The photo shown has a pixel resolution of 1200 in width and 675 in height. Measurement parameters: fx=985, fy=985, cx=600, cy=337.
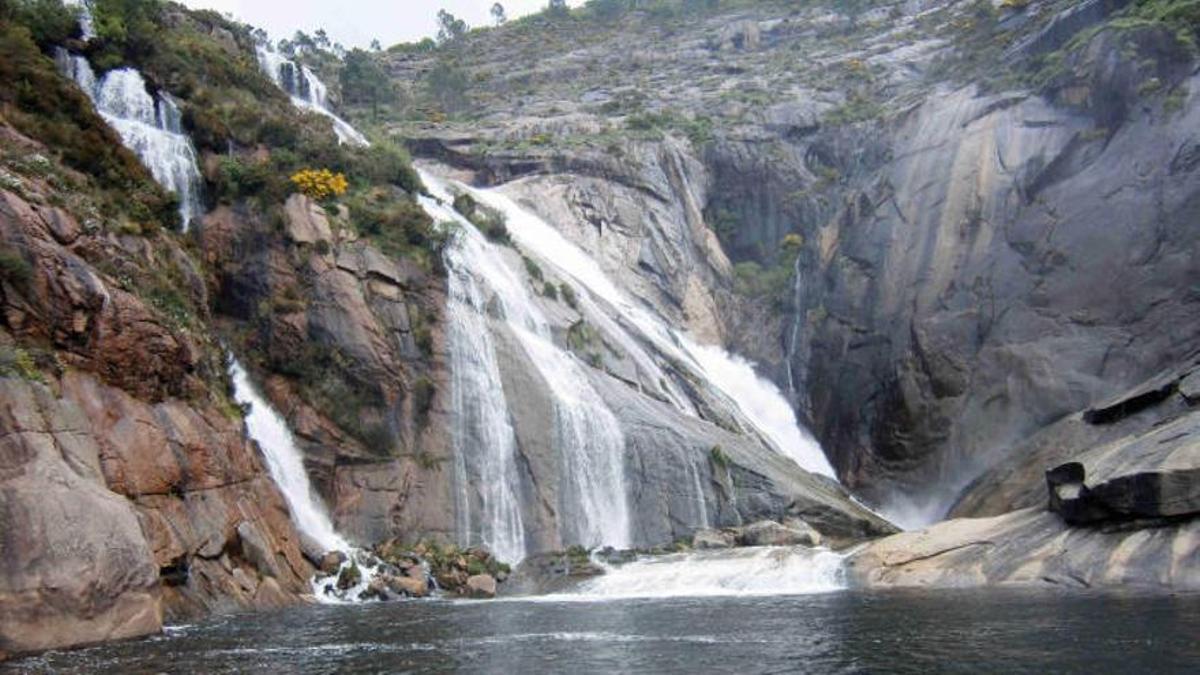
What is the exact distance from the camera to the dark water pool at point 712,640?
52.3 ft

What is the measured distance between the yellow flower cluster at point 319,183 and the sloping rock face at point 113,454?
26.7ft

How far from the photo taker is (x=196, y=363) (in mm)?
27781

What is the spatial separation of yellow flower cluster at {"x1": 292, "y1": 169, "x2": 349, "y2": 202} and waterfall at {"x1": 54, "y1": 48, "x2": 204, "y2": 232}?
3773 millimetres

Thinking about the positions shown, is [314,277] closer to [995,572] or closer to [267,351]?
[267,351]

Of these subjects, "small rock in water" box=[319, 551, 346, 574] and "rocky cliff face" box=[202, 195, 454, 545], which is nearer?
"small rock in water" box=[319, 551, 346, 574]

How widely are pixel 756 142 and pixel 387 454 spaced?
4797 centimetres

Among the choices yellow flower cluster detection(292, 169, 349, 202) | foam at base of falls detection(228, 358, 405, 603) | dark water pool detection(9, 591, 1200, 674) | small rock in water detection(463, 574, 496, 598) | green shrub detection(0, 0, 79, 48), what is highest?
green shrub detection(0, 0, 79, 48)

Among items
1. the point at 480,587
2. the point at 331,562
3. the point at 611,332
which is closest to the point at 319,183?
the point at 611,332

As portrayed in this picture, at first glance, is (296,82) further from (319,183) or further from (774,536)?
→ (774,536)

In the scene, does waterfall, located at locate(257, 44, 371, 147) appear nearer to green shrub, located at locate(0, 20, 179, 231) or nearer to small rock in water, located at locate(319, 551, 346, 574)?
green shrub, located at locate(0, 20, 179, 231)

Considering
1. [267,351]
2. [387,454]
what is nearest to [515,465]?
[387,454]

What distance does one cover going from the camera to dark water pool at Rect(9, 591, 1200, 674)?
52.3ft

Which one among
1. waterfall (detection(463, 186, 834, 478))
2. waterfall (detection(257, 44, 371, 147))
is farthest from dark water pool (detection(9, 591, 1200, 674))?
waterfall (detection(257, 44, 371, 147))

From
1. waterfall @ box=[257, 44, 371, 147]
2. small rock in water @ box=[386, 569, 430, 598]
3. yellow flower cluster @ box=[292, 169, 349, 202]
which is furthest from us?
waterfall @ box=[257, 44, 371, 147]
